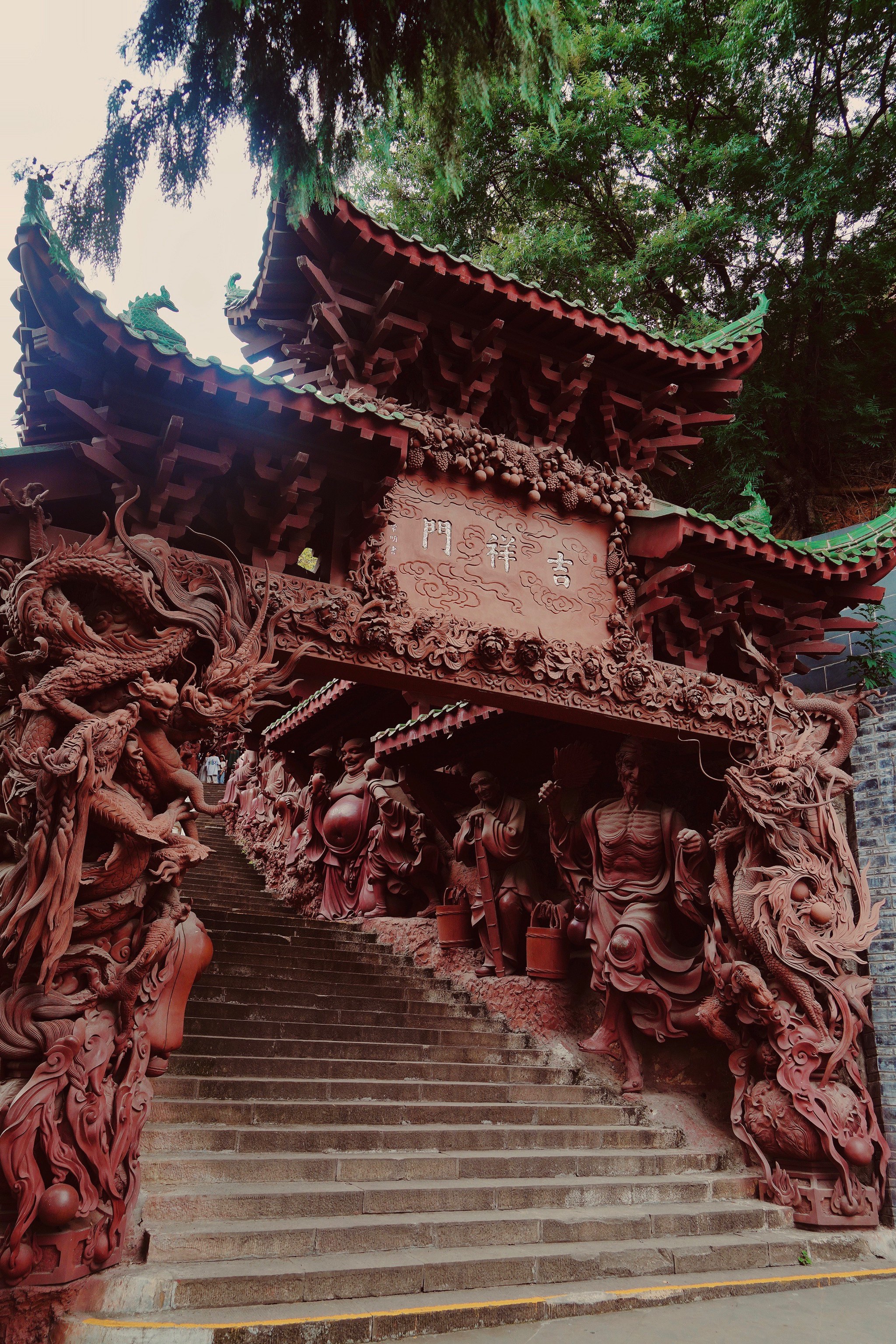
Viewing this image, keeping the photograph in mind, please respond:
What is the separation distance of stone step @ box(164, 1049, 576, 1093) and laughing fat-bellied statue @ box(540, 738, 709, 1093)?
25.8 inches

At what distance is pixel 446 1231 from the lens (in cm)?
461

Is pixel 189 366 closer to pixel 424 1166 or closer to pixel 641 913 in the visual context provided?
pixel 424 1166

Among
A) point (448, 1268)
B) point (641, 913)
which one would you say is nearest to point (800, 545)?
point (641, 913)

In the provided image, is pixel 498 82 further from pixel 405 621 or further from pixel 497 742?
pixel 497 742

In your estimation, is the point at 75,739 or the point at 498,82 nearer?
the point at 498,82

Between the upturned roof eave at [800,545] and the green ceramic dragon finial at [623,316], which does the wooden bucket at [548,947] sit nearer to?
the upturned roof eave at [800,545]

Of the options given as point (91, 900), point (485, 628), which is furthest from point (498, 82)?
point (91, 900)

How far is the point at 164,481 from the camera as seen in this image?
4.84 metres

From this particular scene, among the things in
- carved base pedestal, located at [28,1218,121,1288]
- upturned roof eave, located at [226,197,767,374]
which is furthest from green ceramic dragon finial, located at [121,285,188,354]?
carved base pedestal, located at [28,1218,121,1288]

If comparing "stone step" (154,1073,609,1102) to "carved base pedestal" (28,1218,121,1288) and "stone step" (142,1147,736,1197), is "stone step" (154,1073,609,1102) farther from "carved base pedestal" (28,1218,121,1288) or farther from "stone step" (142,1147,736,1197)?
"carved base pedestal" (28,1218,121,1288)

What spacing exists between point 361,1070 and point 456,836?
3.38 meters

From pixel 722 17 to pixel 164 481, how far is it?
12653 mm

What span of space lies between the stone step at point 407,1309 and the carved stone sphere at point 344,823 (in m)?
6.78

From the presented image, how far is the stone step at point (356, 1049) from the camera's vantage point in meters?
6.23
